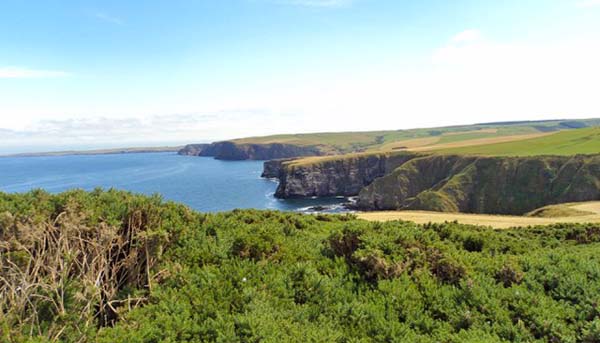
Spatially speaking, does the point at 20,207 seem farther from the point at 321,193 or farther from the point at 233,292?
→ the point at 321,193

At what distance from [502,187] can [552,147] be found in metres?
A: 29.6

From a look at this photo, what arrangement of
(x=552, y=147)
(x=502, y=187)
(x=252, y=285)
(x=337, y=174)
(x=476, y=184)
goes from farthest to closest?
(x=337, y=174) < (x=552, y=147) < (x=476, y=184) < (x=502, y=187) < (x=252, y=285)

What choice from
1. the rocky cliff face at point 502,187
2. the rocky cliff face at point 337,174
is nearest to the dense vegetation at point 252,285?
the rocky cliff face at point 502,187

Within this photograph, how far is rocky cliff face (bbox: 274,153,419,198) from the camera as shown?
13088 centimetres

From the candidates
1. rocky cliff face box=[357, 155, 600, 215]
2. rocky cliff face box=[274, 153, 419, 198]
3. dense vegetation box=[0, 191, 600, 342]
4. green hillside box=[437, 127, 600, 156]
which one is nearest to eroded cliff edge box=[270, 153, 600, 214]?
rocky cliff face box=[357, 155, 600, 215]

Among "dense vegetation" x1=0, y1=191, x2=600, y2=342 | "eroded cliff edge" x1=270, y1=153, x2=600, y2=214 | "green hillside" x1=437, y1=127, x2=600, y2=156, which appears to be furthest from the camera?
"green hillside" x1=437, y1=127, x2=600, y2=156

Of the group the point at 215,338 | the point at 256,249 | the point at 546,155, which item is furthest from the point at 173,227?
the point at 546,155

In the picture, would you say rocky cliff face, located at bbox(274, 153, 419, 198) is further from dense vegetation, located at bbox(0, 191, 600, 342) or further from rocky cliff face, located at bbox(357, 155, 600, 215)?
dense vegetation, located at bbox(0, 191, 600, 342)

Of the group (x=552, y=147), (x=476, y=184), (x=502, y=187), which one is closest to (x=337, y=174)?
(x=476, y=184)

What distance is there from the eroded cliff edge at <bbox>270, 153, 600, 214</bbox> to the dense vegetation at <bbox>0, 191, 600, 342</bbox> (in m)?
83.2

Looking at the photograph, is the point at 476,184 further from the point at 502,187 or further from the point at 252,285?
the point at 252,285

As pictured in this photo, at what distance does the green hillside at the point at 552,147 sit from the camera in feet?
311

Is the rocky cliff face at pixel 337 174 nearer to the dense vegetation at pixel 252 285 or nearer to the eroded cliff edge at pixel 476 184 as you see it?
the eroded cliff edge at pixel 476 184

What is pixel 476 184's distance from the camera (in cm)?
9325
